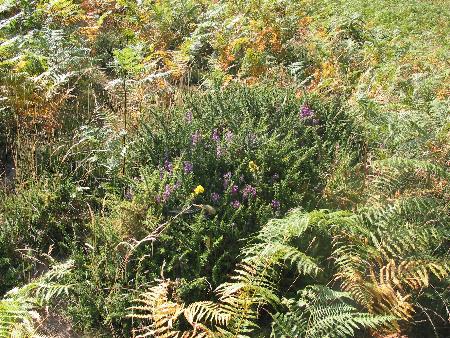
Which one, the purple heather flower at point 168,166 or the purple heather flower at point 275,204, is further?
the purple heather flower at point 168,166

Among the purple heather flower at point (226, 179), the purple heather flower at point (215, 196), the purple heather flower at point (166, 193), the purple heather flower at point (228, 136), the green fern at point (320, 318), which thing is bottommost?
the green fern at point (320, 318)

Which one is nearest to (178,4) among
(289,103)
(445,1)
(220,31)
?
(220,31)

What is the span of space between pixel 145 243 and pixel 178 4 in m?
A: 6.43

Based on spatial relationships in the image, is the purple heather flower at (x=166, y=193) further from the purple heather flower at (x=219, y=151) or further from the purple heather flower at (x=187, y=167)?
the purple heather flower at (x=219, y=151)

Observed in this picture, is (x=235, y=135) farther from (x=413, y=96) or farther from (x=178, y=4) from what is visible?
(x=178, y=4)

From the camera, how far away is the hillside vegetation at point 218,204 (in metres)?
3.46

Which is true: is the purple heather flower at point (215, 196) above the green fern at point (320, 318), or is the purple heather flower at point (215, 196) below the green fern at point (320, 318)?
above

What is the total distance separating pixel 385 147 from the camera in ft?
17.0

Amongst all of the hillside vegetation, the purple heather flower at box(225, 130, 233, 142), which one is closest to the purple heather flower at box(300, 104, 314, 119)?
the hillside vegetation

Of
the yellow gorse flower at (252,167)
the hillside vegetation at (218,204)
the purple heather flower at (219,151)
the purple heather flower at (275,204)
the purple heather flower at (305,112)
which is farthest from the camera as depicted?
the purple heather flower at (305,112)

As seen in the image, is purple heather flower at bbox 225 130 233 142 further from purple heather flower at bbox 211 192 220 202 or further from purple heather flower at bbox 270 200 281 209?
purple heather flower at bbox 270 200 281 209

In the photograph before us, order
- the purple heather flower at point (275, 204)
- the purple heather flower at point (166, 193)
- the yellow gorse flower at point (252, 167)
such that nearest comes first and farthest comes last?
the purple heather flower at point (166, 193)
the purple heather flower at point (275, 204)
the yellow gorse flower at point (252, 167)

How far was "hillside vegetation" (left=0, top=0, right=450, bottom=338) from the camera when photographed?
11.3 feet

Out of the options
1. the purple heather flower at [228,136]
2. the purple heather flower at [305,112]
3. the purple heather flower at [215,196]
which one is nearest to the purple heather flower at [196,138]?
the purple heather flower at [228,136]
